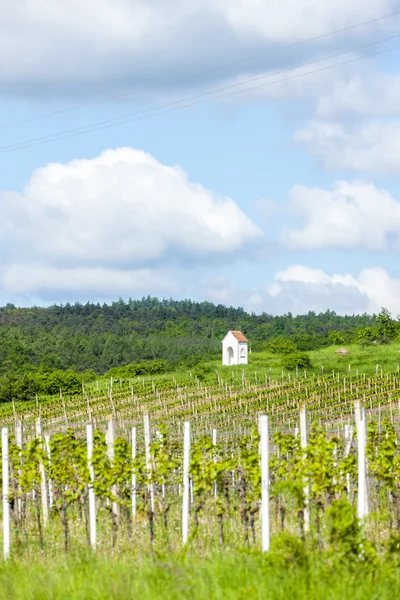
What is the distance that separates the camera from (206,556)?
10445mm

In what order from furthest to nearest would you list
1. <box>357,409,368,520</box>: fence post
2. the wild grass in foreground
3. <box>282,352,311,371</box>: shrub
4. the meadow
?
<box>282,352,311,371</box>: shrub → <box>357,409,368,520</box>: fence post → the meadow → the wild grass in foreground

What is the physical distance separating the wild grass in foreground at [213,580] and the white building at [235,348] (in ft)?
241

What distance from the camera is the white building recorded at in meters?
83.7

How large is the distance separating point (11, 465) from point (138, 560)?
7044mm

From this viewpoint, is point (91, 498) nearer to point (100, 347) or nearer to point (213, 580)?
point (213, 580)

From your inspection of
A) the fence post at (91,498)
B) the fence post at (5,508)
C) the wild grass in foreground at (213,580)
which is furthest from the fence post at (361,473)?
the fence post at (5,508)

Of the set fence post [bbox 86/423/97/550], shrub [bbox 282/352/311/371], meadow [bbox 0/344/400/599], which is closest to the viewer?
meadow [bbox 0/344/400/599]

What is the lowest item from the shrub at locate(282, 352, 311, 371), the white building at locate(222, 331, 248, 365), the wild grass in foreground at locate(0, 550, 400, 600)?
the wild grass in foreground at locate(0, 550, 400, 600)

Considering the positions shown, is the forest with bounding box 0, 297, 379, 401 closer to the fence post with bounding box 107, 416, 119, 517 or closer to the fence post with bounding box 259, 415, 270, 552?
the fence post with bounding box 107, 416, 119, 517

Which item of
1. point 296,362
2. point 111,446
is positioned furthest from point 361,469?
point 296,362

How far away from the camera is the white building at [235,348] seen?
83688 mm

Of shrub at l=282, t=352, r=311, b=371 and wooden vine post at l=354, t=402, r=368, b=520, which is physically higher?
shrub at l=282, t=352, r=311, b=371

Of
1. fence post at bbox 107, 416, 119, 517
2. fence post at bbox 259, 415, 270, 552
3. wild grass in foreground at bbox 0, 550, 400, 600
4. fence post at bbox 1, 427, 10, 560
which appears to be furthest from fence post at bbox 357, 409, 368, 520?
fence post at bbox 107, 416, 119, 517

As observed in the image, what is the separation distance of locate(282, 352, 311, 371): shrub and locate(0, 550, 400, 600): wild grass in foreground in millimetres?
65966
